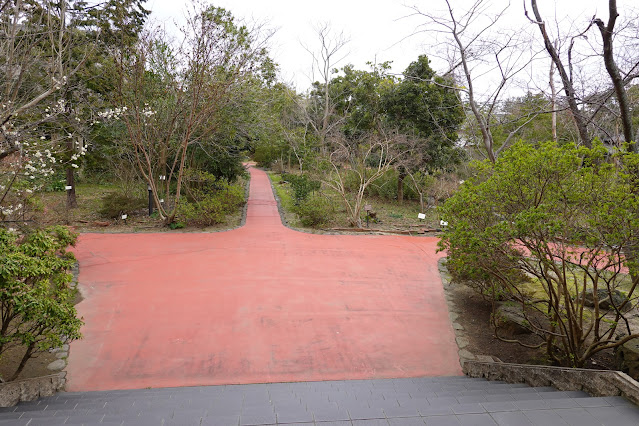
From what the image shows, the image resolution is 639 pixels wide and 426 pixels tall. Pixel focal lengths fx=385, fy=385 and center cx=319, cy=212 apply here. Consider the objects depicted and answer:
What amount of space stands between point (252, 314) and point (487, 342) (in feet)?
11.4

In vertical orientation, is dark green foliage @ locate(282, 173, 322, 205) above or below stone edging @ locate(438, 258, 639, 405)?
above

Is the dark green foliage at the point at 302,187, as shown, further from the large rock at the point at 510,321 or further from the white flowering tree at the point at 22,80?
the large rock at the point at 510,321

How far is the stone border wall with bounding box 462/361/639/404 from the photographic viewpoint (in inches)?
109

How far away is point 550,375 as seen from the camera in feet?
11.8

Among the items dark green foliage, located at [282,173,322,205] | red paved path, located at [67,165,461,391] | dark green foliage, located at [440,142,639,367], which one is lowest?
red paved path, located at [67,165,461,391]

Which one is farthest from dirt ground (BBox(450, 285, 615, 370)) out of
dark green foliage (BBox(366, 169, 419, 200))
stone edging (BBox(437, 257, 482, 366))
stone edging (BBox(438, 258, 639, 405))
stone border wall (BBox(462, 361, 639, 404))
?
dark green foliage (BBox(366, 169, 419, 200))

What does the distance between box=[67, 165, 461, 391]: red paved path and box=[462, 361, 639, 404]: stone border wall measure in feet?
1.37

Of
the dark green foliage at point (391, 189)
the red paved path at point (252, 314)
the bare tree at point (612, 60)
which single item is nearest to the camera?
the red paved path at point (252, 314)

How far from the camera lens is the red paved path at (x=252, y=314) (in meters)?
4.57

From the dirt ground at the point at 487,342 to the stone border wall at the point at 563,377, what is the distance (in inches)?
28.8

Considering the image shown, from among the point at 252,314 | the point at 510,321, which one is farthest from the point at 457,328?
the point at 252,314

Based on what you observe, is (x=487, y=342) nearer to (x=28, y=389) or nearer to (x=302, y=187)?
(x=28, y=389)

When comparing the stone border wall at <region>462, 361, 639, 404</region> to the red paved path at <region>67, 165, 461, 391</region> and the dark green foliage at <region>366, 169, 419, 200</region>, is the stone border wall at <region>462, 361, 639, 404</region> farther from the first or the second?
the dark green foliage at <region>366, 169, 419, 200</region>

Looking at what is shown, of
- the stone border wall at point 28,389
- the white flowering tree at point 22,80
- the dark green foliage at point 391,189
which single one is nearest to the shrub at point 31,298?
the stone border wall at point 28,389
